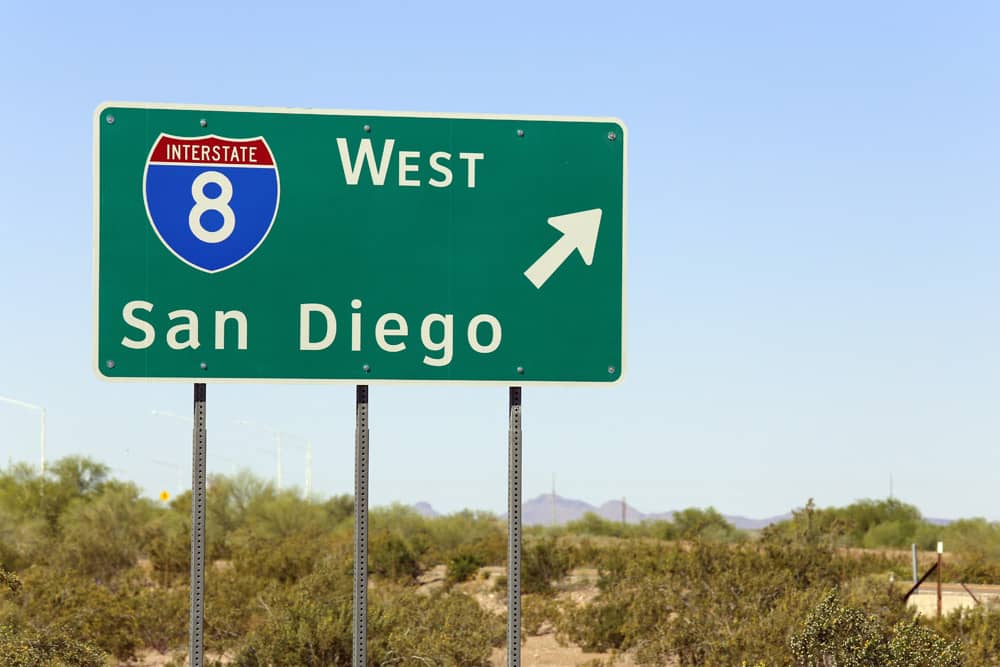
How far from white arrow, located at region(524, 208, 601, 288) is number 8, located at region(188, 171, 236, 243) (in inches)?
71.2

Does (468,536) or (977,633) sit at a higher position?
(977,633)

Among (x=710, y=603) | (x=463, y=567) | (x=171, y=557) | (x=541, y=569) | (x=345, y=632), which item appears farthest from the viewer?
(x=463, y=567)

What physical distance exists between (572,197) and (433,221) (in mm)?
849

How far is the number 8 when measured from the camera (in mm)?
7590

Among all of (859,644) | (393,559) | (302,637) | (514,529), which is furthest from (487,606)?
(514,529)

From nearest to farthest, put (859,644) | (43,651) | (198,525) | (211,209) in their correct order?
(198,525)
(211,209)
(859,644)
(43,651)

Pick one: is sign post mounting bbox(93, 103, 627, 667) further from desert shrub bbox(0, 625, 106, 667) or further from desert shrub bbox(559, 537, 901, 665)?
desert shrub bbox(559, 537, 901, 665)

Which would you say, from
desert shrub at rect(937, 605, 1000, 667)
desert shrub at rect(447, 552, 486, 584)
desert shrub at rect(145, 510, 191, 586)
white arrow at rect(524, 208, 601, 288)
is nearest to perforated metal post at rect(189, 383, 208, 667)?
white arrow at rect(524, 208, 601, 288)

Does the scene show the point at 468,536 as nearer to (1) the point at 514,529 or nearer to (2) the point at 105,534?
(2) the point at 105,534

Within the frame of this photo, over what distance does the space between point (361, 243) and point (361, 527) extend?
1.68 meters

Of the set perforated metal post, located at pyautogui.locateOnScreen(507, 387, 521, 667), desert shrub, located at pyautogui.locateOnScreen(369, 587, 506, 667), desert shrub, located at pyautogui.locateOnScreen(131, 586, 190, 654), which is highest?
perforated metal post, located at pyautogui.locateOnScreen(507, 387, 521, 667)

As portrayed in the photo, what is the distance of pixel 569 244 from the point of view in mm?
7648

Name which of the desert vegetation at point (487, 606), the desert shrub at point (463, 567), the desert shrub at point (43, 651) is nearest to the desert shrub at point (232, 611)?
the desert vegetation at point (487, 606)

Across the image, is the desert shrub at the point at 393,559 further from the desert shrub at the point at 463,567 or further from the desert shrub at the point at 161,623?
the desert shrub at the point at 161,623
